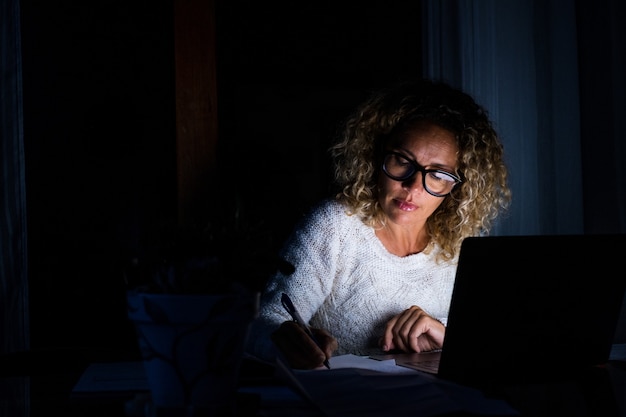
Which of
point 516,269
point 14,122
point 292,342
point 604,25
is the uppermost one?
point 604,25

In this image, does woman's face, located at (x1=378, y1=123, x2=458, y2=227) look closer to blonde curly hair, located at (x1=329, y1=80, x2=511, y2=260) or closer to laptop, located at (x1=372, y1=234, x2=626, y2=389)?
blonde curly hair, located at (x1=329, y1=80, x2=511, y2=260)

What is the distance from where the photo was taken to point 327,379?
999 millimetres

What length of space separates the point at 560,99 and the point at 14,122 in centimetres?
216

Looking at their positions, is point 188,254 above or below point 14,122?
below

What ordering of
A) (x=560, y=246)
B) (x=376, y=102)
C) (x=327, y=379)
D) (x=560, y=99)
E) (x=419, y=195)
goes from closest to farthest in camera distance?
(x=327, y=379) < (x=560, y=246) < (x=419, y=195) < (x=376, y=102) < (x=560, y=99)

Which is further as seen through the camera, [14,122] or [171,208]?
[171,208]

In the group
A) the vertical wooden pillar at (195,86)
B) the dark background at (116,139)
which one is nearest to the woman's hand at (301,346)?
the vertical wooden pillar at (195,86)

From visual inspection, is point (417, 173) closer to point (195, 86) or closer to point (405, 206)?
point (405, 206)

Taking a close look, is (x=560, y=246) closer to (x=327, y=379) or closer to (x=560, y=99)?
(x=327, y=379)

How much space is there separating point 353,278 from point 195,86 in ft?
4.35

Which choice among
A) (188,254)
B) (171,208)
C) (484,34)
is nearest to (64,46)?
(171,208)

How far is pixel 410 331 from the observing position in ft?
4.98

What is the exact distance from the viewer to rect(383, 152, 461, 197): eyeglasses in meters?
1.92

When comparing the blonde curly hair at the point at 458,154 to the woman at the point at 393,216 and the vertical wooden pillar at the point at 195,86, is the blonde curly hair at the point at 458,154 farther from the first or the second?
the vertical wooden pillar at the point at 195,86
